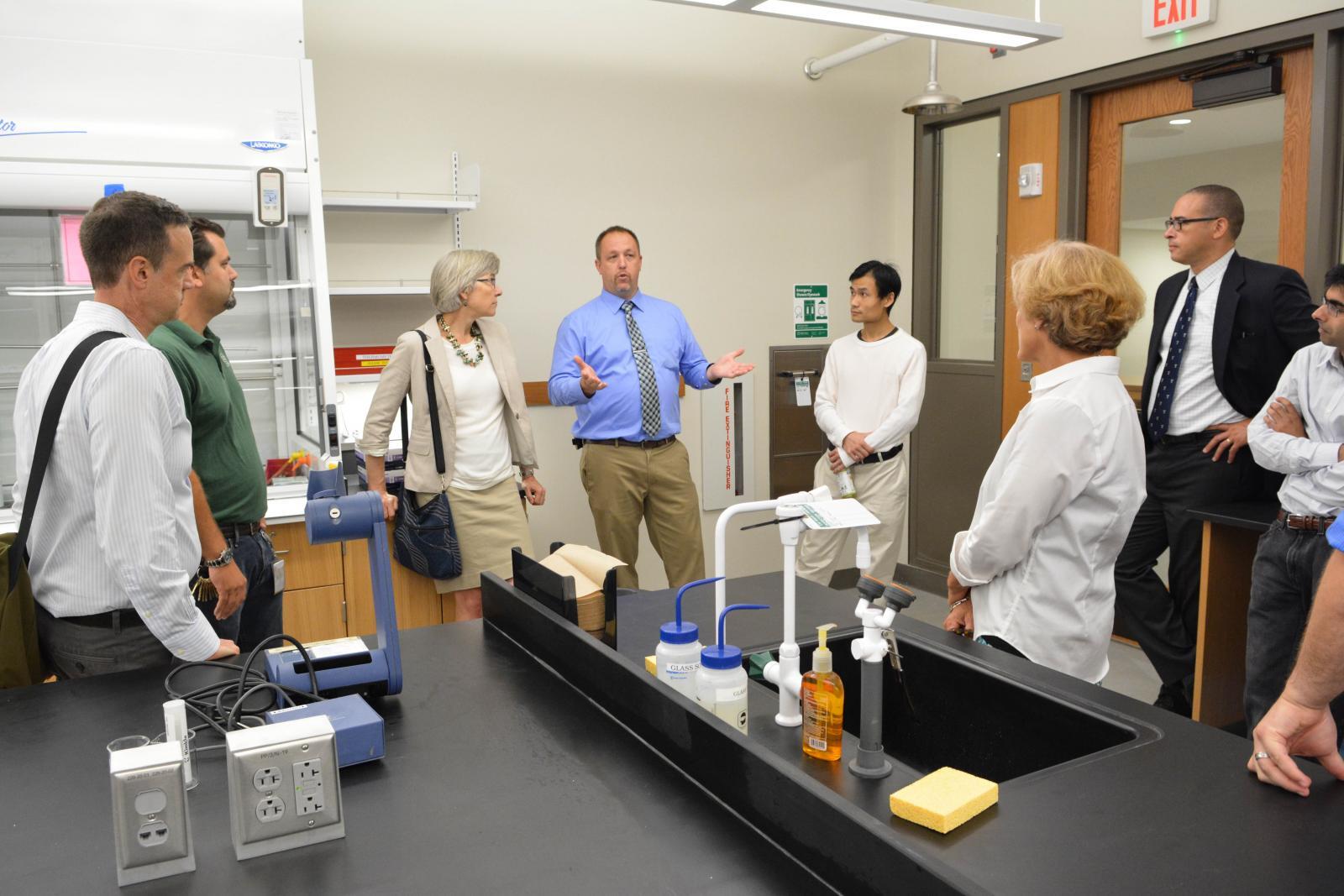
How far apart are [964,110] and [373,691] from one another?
4.22 metres

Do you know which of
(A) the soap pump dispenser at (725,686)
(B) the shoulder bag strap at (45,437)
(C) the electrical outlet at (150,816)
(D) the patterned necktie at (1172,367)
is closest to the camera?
(C) the electrical outlet at (150,816)

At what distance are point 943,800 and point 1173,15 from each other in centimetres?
370

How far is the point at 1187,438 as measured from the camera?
3.29 metres

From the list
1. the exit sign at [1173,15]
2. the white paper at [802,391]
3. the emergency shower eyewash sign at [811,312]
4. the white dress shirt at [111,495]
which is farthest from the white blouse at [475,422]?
the exit sign at [1173,15]

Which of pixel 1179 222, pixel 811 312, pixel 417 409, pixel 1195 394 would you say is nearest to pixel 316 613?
pixel 417 409

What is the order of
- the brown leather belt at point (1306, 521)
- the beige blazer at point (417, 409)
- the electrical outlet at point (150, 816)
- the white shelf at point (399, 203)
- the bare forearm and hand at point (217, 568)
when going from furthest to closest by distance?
the white shelf at point (399, 203), the beige blazer at point (417, 409), the brown leather belt at point (1306, 521), the bare forearm and hand at point (217, 568), the electrical outlet at point (150, 816)

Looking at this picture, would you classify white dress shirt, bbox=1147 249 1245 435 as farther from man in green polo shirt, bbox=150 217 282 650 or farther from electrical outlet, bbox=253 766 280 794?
electrical outlet, bbox=253 766 280 794

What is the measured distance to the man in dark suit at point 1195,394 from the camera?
3.18 metres

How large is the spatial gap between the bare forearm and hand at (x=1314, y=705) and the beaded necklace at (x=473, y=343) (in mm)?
2712

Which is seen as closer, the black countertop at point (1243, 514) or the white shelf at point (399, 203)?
the black countertop at point (1243, 514)

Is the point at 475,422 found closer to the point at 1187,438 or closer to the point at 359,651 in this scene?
the point at 359,651

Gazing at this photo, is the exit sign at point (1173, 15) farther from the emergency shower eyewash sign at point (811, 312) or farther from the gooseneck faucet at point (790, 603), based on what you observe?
the gooseneck faucet at point (790, 603)

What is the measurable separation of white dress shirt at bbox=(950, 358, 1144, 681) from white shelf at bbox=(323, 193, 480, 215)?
2.66 m

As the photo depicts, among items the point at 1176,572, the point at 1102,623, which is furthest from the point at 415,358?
the point at 1176,572
